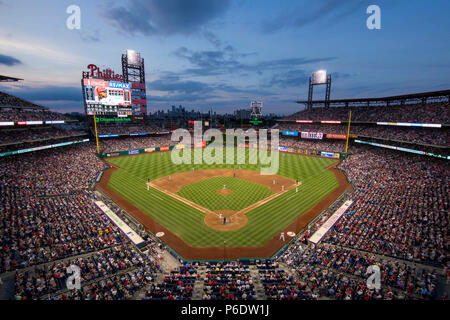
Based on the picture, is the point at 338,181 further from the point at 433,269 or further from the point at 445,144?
the point at 433,269

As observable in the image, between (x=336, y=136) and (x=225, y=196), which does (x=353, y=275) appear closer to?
(x=225, y=196)

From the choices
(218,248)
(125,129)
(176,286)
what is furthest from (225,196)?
(125,129)

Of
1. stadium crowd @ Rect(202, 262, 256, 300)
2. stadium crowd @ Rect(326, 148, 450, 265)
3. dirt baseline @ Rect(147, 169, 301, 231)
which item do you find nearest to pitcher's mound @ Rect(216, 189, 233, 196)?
dirt baseline @ Rect(147, 169, 301, 231)

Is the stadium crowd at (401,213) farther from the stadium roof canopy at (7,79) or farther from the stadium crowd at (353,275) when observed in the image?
the stadium roof canopy at (7,79)

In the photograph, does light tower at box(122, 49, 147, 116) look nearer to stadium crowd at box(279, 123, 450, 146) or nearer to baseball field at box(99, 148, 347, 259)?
baseball field at box(99, 148, 347, 259)
